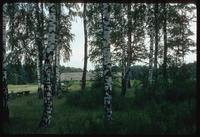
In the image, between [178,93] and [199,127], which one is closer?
[199,127]

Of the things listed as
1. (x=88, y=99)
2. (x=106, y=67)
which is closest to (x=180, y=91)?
(x=106, y=67)

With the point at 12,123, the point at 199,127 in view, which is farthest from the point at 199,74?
the point at 12,123

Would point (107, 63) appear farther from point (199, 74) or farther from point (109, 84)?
point (199, 74)

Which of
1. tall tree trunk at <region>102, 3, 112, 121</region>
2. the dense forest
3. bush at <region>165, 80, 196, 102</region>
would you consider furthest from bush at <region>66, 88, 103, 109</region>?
tall tree trunk at <region>102, 3, 112, 121</region>

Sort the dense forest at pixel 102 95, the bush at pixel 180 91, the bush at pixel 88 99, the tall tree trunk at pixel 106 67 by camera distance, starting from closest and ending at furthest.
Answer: the dense forest at pixel 102 95 → the tall tree trunk at pixel 106 67 → the bush at pixel 180 91 → the bush at pixel 88 99

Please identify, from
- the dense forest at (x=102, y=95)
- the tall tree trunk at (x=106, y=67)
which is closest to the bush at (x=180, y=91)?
the dense forest at (x=102, y=95)

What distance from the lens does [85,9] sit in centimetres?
2912

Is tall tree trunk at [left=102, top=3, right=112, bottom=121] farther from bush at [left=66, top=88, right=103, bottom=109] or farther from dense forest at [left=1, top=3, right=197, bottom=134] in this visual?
bush at [left=66, top=88, right=103, bottom=109]

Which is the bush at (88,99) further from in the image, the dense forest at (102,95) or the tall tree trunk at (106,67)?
the tall tree trunk at (106,67)

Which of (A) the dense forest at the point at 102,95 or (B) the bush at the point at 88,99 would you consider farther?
(B) the bush at the point at 88,99

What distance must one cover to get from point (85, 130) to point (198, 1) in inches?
234

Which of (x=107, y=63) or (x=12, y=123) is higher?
(x=107, y=63)

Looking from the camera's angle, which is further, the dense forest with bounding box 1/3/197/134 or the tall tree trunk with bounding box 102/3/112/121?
the tall tree trunk with bounding box 102/3/112/121

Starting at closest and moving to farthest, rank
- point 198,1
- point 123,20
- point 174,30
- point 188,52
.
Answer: point 198,1
point 123,20
point 174,30
point 188,52
